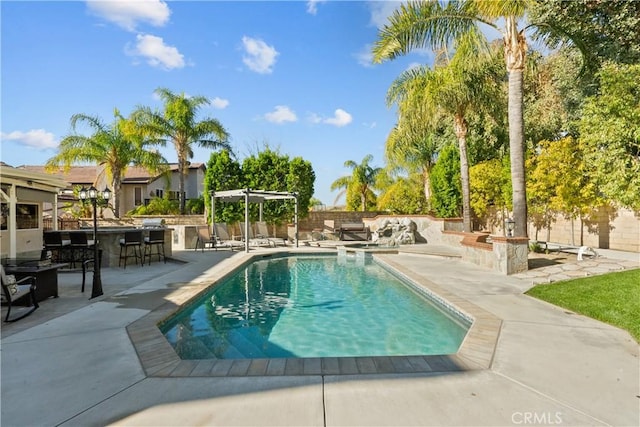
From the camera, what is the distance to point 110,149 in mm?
22719

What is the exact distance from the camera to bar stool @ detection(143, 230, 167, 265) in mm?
11250

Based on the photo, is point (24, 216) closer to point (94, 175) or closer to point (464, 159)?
point (464, 159)

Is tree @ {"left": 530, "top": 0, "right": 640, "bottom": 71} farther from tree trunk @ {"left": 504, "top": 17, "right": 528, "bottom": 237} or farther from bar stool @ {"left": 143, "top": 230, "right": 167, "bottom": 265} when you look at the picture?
bar stool @ {"left": 143, "top": 230, "right": 167, "bottom": 265}

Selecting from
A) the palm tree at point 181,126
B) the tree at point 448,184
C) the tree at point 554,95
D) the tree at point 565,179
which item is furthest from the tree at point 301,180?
the tree at point 554,95

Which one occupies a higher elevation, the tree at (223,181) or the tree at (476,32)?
the tree at (476,32)

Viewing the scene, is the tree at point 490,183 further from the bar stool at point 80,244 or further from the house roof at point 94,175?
the house roof at point 94,175

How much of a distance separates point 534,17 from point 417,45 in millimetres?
5774

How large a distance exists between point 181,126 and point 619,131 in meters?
23.1

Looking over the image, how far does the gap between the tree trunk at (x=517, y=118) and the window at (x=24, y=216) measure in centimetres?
1690

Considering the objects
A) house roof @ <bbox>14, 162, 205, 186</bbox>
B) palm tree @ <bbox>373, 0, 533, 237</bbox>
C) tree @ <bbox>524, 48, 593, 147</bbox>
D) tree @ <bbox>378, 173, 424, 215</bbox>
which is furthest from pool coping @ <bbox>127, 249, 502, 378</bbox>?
house roof @ <bbox>14, 162, 205, 186</bbox>

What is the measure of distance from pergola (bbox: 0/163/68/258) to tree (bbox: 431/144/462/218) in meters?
17.9
